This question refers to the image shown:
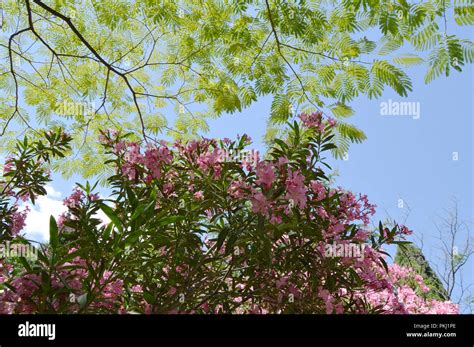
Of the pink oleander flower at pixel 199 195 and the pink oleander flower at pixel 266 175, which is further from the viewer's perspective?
the pink oleander flower at pixel 199 195

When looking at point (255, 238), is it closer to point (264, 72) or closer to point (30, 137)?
point (264, 72)

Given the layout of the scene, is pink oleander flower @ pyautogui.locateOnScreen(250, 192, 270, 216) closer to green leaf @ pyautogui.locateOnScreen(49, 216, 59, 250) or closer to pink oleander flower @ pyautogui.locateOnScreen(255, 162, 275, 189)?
pink oleander flower @ pyautogui.locateOnScreen(255, 162, 275, 189)

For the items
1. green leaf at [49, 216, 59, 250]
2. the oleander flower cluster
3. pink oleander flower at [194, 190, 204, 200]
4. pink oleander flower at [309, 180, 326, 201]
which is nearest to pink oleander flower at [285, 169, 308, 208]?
the oleander flower cluster

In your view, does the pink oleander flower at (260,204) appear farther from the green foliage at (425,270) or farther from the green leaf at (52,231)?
the green foliage at (425,270)

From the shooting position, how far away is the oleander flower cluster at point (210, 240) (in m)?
1.48

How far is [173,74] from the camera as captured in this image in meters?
4.85

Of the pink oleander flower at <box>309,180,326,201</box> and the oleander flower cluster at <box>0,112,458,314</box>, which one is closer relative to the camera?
the oleander flower cluster at <box>0,112,458,314</box>

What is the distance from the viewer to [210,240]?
1886 millimetres

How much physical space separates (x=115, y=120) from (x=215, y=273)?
360 centimetres

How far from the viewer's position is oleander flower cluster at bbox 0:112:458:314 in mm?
1480

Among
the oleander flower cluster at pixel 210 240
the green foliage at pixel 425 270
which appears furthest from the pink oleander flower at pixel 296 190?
the green foliage at pixel 425 270

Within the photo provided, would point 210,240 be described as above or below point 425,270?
above

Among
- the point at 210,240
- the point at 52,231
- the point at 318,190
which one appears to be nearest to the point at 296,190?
the point at 318,190

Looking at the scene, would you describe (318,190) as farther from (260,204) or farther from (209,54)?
(209,54)
